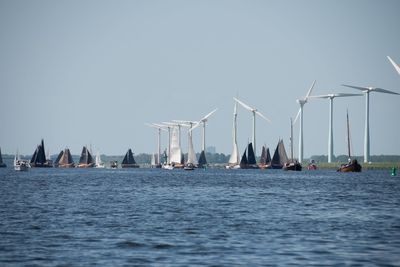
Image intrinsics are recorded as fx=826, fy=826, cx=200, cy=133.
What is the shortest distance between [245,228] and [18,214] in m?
18.9

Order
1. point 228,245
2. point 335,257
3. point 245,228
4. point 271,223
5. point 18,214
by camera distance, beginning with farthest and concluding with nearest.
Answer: point 18,214
point 271,223
point 245,228
point 228,245
point 335,257

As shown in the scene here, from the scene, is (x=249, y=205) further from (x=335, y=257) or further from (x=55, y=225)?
(x=335, y=257)

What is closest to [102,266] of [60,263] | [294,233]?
[60,263]

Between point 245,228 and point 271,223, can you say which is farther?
point 271,223

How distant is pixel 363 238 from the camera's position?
141ft

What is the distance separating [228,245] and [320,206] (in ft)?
97.7

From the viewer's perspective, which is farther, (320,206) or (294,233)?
(320,206)

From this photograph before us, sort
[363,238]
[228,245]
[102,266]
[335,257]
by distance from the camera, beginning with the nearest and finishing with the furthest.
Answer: [102,266], [335,257], [228,245], [363,238]

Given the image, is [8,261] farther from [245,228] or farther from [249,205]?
[249,205]

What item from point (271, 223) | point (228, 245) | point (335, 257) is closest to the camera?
point (335, 257)

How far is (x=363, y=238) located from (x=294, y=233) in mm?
4011

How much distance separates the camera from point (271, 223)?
51.7 m

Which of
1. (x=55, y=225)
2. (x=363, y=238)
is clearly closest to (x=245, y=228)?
(x=363, y=238)

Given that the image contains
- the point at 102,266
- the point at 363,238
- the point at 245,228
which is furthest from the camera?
the point at 245,228
